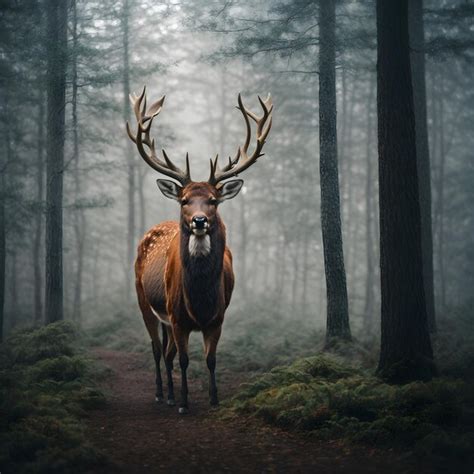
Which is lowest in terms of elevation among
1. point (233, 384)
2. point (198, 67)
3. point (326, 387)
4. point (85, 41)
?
point (233, 384)

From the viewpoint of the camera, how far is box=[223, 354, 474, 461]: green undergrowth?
17.7 feet

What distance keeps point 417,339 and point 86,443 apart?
4.73m

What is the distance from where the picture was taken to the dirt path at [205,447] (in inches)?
205

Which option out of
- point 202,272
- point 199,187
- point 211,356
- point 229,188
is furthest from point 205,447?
point 229,188

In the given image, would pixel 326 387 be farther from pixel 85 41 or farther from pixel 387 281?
pixel 85 41

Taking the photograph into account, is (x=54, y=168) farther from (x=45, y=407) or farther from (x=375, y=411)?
(x=375, y=411)

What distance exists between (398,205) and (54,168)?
934cm

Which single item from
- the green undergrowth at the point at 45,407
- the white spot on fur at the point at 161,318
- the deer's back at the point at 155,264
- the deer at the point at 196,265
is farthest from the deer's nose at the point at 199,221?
the green undergrowth at the point at 45,407

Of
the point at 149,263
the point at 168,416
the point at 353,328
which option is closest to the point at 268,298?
the point at 353,328

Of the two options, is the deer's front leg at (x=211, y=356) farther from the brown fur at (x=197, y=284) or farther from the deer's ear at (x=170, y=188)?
the deer's ear at (x=170, y=188)

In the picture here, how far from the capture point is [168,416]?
780 centimetres

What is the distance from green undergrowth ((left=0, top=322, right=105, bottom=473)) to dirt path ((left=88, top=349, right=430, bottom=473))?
12.3 inches

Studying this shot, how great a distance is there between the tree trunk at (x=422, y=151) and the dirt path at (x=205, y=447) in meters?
6.94

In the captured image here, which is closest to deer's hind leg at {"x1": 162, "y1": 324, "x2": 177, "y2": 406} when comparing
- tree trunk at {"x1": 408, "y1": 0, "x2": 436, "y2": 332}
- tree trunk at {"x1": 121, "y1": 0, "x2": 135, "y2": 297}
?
tree trunk at {"x1": 408, "y1": 0, "x2": 436, "y2": 332}
